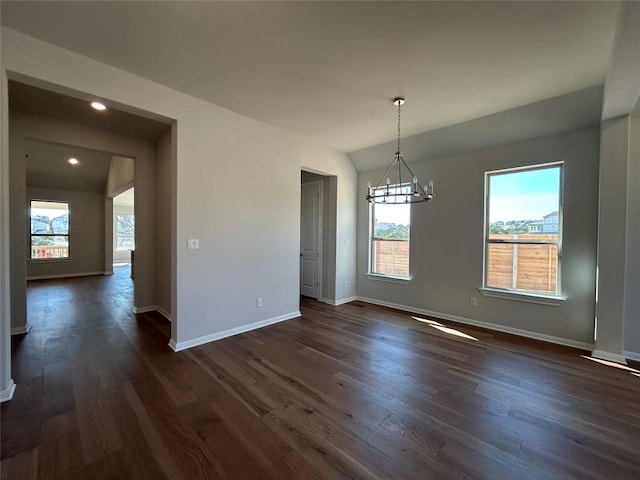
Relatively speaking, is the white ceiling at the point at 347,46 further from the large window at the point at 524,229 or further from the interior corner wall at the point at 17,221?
the interior corner wall at the point at 17,221

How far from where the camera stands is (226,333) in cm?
345

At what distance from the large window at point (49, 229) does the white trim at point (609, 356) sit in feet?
38.0

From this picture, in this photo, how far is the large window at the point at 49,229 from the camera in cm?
752

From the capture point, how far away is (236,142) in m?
3.46

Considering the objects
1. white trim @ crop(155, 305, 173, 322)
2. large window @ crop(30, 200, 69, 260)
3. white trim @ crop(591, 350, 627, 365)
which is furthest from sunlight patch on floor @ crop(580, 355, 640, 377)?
large window @ crop(30, 200, 69, 260)

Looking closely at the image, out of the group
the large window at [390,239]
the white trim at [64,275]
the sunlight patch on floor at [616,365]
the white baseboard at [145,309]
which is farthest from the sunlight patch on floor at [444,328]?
the white trim at [64,275]

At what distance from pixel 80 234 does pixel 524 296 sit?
10903 mm

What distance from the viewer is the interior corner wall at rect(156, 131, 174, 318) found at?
405 centimetres

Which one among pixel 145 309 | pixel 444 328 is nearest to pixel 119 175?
pixel 145 309

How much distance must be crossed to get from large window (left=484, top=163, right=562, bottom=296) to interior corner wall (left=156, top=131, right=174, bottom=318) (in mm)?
4711

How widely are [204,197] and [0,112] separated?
163 centimetres

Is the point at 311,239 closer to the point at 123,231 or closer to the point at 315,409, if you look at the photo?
the point at 315,409

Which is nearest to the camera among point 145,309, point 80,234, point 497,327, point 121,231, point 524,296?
point 524,296

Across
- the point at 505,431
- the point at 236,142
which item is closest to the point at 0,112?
the point at 236,142
